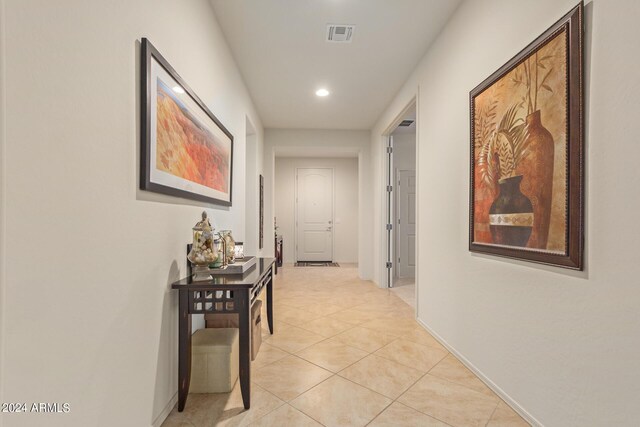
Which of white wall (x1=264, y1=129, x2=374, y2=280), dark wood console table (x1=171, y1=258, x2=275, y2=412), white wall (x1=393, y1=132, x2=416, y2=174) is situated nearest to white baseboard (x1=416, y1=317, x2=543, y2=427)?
dark wood console table (x1=171, y1=258, x2=275, y2=412)

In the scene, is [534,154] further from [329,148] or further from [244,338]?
[329,148]

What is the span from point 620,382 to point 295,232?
663 cm

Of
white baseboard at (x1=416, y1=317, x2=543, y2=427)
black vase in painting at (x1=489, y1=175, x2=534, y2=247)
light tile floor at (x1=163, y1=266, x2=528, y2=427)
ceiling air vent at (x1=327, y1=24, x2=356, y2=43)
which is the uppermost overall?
ceiling air vent at (x1=327, y1=24, x2=356, y2=43)

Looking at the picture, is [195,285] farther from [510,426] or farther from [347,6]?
[347,6]

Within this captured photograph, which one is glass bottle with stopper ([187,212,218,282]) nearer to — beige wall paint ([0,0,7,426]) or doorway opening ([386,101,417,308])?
beige wall paint ([0,0,7,426])

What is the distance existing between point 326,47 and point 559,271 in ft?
8.43

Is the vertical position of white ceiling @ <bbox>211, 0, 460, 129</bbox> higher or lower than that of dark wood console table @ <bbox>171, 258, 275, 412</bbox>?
higher

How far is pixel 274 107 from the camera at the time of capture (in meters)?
4.61

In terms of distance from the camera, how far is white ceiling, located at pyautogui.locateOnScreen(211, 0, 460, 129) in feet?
7.93

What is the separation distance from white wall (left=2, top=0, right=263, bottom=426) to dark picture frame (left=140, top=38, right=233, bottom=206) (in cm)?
5

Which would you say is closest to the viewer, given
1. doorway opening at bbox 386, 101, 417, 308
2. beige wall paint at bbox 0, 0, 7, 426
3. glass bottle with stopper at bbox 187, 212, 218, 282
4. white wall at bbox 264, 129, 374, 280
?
beige wall paint at bbox 0, 0, 7, 426

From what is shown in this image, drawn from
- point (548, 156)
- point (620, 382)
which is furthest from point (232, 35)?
point (620, 382)

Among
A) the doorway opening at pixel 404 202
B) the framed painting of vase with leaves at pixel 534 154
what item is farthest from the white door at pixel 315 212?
the framed painting of vase with leaves at pixel 534 154

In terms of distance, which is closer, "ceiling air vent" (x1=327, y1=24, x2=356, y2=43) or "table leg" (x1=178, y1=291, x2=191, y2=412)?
"table leg" (x1=178, y1=291, x2=191, y2=412)
